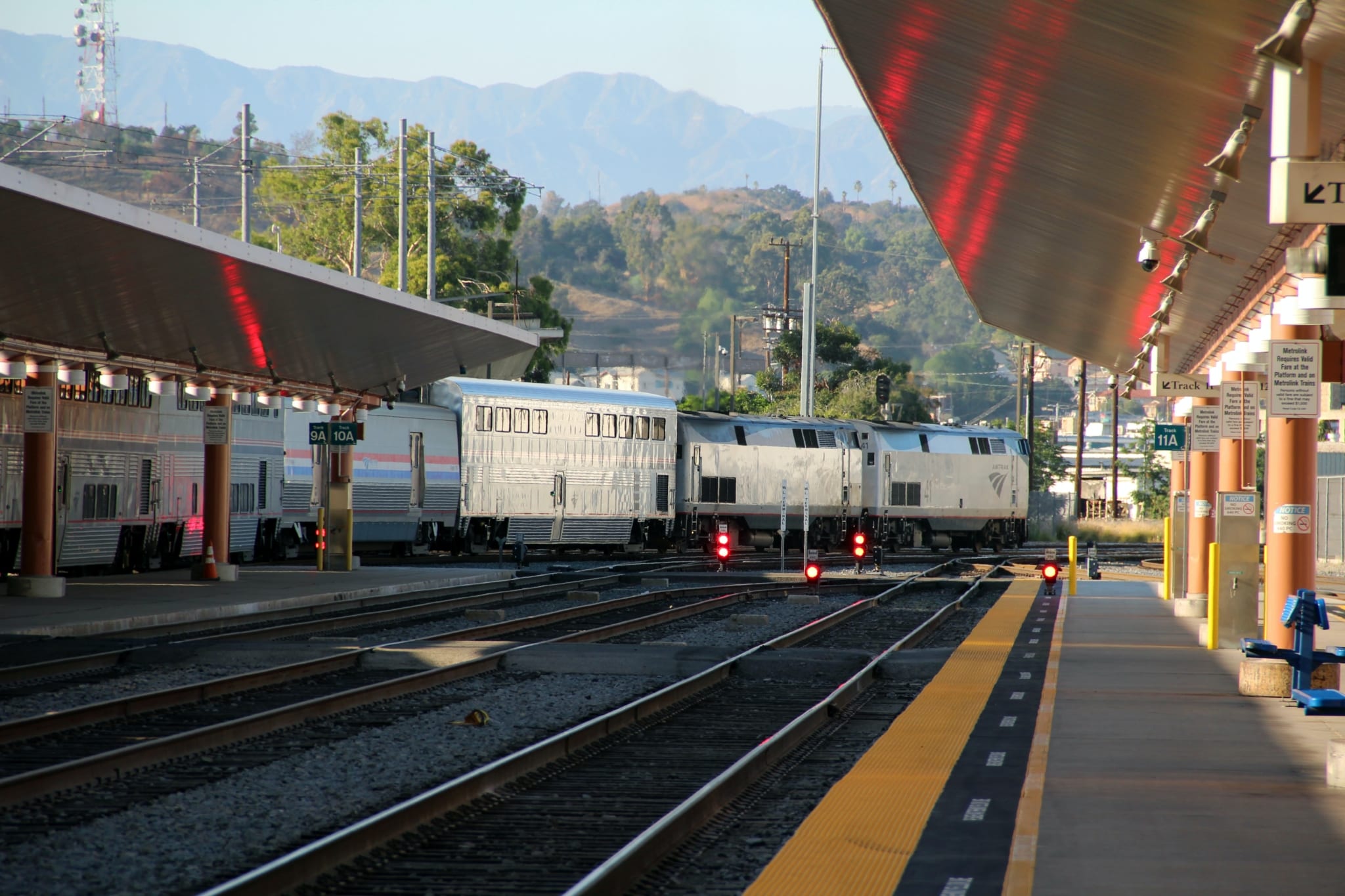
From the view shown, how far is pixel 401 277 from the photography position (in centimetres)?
4906

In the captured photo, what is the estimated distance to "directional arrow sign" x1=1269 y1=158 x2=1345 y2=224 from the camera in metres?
9.21

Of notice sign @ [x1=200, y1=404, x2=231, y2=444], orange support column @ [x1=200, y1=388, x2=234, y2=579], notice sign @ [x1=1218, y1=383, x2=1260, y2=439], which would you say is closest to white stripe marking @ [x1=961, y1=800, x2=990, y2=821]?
notice sign @ [x1=1218, y1=383, x2=1260, y2=439]

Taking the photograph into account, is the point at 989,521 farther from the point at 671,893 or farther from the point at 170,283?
the point at 671,893

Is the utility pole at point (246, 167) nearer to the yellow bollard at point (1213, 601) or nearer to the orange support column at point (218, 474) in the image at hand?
the orange support column at point (218, 474)

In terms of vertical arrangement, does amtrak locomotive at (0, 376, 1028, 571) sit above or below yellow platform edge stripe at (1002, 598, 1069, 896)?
above

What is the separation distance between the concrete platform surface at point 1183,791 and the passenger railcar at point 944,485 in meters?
31.4

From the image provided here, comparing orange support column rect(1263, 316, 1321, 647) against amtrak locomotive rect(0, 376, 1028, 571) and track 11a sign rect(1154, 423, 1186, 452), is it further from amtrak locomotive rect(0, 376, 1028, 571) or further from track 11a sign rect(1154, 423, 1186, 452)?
amtrak locomotive rect(0, 376, 1028, 571)

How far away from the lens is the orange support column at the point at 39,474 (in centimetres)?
2327

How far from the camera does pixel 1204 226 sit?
487 inches

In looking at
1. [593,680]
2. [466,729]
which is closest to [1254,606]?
[593,680]

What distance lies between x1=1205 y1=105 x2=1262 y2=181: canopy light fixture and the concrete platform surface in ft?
12.4

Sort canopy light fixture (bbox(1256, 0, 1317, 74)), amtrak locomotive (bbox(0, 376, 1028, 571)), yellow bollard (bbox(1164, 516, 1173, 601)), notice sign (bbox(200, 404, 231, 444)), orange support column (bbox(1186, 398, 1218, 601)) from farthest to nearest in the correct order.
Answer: amtrak locomotive (bbox(0, 376, 1028, 571)), notice sign (bbox(200, 404, 231, 444)), yellow bollard (bbox(1164, 516, 1173, 601)), orange support column (bbox(1186, 398, 1218, 601)), canopy light fixture (bbox(1256, 0, 1317, 74))

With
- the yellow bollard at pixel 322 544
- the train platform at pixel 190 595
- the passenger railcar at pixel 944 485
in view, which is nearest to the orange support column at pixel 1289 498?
the train platform at pixel 190 595

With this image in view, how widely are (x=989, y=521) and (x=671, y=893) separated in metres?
46.0
